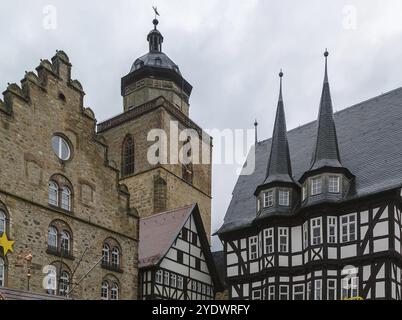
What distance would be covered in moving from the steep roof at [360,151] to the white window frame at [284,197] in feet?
6.97

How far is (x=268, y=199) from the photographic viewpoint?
3412cm

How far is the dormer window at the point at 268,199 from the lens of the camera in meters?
33.8

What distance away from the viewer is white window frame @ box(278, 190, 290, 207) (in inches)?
1315

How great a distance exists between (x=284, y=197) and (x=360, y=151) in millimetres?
4667

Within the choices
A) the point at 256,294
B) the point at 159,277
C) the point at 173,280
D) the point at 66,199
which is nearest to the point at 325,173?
the point at 256,294

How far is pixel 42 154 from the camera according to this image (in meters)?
25.4

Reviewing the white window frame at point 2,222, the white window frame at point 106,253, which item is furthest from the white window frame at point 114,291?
the white window frame at point 2,222

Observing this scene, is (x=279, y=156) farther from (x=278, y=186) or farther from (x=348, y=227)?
(x=348, y=227)

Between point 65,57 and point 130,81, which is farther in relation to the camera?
point 130,81

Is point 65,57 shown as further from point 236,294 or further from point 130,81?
point 130,81

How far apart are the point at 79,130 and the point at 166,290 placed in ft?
30.1

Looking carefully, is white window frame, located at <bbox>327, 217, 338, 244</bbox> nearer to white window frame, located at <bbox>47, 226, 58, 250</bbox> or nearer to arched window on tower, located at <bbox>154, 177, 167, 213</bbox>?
white window frame, located at <bbox>47, 226, 58, 250</bbox>
